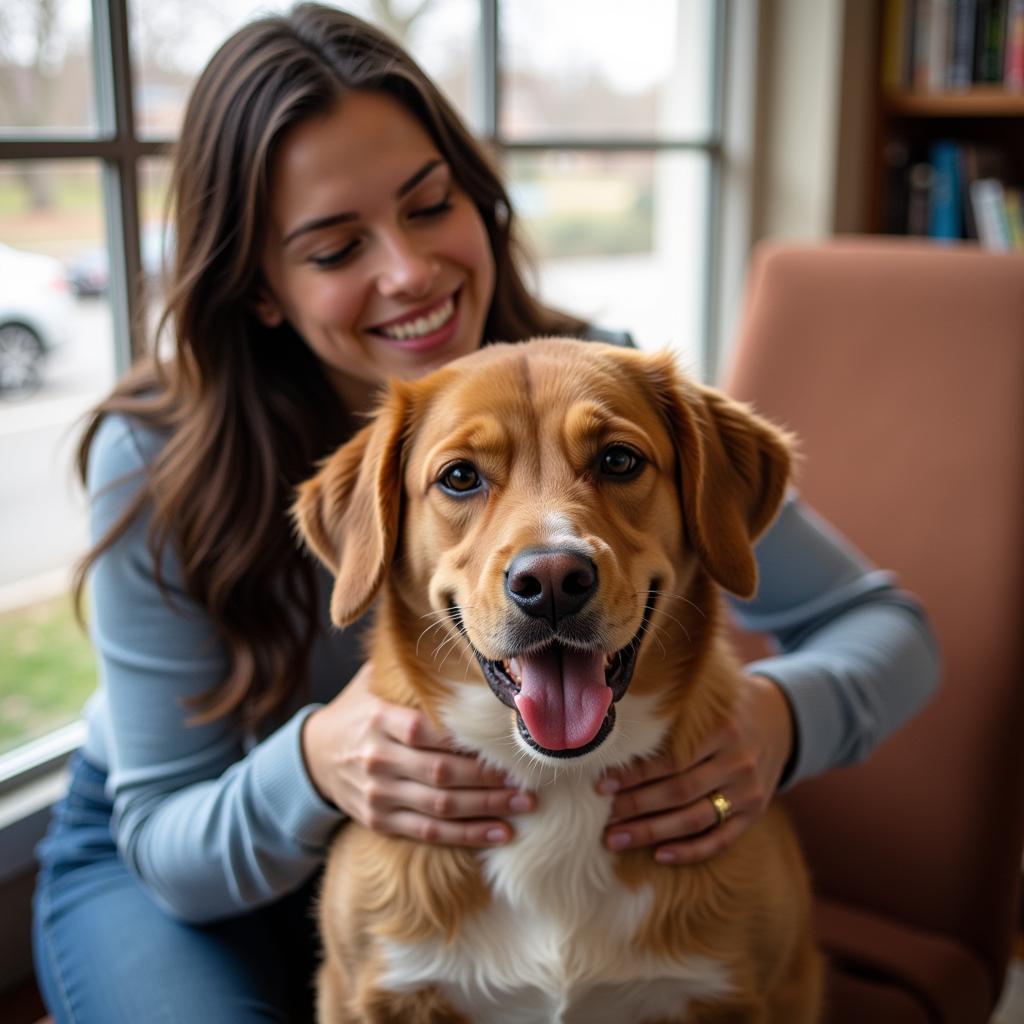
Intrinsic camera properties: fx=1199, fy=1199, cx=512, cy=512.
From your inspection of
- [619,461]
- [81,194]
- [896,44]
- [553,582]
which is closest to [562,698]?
[553,582]

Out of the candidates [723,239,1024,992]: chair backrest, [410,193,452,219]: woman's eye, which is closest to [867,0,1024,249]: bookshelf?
[723,239,1024,992]: chair backrest

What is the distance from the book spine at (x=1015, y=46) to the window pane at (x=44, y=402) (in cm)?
214

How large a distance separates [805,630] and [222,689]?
0.74 meters

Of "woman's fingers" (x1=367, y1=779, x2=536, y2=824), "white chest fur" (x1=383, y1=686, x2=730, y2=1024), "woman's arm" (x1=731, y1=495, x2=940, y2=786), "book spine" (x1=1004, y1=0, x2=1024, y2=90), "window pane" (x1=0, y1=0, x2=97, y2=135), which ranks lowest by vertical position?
"white chest fur" (x1=383, y1=686, x2=730, y2=1024)

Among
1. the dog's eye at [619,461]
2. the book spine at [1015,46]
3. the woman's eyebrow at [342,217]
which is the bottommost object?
the dog's eye at [619,461]

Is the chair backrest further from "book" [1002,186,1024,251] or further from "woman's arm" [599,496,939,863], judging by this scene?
"book" [1002,186,1024,251]

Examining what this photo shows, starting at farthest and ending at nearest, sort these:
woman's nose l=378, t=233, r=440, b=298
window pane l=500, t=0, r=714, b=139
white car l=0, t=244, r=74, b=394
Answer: window pane l=500, t=0, r=714, b=139
white car l=0, t=244, r=74, b=394
woman's nose l=378, t=233, r=440, b=298

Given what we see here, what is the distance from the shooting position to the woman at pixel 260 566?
1.33 meters

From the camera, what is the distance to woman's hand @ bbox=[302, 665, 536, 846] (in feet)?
3.84

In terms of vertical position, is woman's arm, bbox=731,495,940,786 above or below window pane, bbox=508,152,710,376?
below

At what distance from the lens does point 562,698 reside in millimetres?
1063

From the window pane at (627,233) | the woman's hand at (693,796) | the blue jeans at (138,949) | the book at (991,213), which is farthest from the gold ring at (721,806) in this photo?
the book at (991,213)

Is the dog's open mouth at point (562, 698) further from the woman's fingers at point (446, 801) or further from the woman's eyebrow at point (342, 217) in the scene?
the woman's eyebrow at point (342, 217)

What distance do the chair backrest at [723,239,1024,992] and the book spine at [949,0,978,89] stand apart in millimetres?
1285
